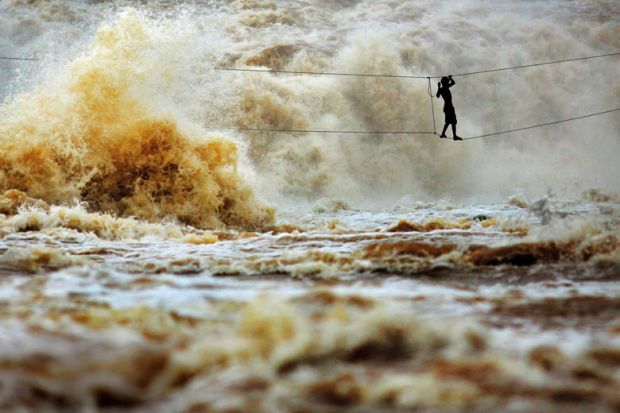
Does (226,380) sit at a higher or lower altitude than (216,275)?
higher

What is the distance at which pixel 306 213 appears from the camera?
43.3 ft

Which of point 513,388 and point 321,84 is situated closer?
point 513,388

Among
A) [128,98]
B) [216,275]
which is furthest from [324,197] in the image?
[216,275]

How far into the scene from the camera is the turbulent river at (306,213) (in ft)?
7.47

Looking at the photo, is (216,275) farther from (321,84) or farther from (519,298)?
(321,84)

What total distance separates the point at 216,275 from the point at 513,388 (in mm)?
2978

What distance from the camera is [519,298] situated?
12.3 feet

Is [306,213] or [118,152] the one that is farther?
[306,213]

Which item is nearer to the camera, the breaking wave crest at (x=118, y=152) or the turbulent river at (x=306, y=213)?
the turbulent river at (x=306, y=213)

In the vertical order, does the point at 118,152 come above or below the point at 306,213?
above

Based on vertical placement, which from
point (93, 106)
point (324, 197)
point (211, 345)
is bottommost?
point (324, 197)

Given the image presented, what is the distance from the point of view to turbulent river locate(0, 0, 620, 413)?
2275mm

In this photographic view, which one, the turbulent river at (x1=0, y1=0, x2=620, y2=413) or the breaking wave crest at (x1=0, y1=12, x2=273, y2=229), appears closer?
the turbulent river at (x1=0, y1=0, x2=620, y2=413)

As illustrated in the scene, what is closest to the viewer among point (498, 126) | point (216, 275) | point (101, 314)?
point (101, 314)
